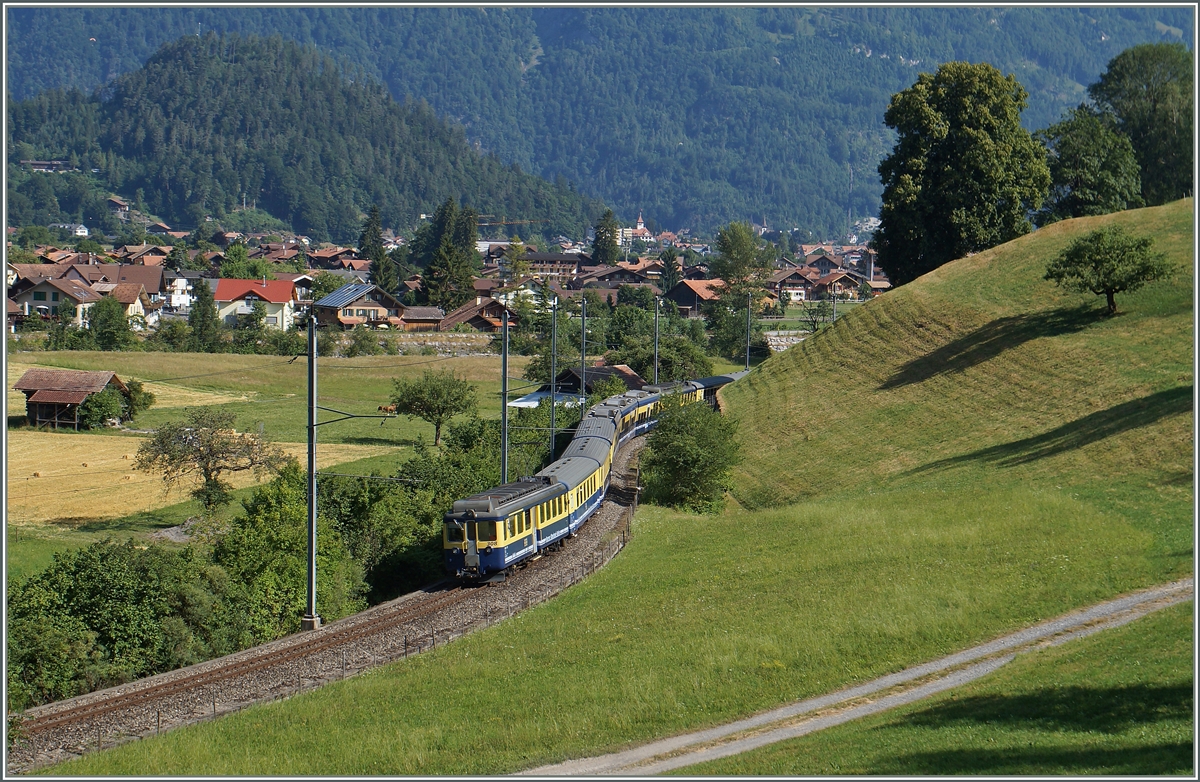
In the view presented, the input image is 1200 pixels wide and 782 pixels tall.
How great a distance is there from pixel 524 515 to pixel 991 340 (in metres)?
35.0

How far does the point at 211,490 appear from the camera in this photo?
5241cm

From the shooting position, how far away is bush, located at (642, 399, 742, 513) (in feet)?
170

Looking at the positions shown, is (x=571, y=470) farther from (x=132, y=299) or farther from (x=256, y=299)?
(x=256, y=299)

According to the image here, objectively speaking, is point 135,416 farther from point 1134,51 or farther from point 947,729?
point 1134,51

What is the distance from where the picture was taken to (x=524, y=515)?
39.0 m

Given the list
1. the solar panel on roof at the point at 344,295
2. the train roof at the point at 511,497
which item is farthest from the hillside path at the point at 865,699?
the solar panel on roof at the point at 344,295

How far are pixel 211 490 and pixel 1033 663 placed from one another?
1476 inches

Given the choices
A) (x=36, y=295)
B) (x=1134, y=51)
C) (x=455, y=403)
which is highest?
(x=1134, y=51)

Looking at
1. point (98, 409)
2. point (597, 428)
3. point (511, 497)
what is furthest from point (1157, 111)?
point (98, 409)

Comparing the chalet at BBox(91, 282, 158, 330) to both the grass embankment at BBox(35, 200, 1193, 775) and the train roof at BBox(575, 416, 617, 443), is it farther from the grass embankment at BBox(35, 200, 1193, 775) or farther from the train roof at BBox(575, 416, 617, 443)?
the grass embankment at BBox(35, 200, 1193, 775)

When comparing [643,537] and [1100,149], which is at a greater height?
[1100,149]

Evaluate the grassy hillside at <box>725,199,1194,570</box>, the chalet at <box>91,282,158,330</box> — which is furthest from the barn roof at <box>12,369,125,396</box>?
the chalet at <box>91,282,158,330</box>

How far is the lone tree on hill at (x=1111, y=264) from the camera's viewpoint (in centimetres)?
5872

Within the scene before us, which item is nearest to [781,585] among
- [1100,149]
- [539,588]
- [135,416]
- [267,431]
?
[539,588]
